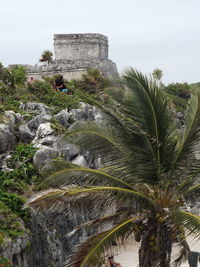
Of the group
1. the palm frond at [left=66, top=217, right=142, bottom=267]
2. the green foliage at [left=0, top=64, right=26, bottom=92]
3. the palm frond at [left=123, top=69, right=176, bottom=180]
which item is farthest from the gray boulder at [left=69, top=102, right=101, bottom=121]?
the palm frond at [left=66, top=217, right=142, bottom=267]

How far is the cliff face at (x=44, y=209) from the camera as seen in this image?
9.09 meters

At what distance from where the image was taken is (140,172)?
7.95 metres

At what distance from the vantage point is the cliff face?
9.09 meters

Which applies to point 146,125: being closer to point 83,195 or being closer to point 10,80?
point 83,195

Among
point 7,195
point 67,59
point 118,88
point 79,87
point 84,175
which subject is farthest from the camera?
point 67,59

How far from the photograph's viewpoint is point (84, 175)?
25.9 feet

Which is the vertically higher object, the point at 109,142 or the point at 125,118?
the point at 125,118

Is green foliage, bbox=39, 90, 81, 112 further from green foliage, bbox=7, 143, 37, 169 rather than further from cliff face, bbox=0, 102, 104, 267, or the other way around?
green foliage, bbox=7, 143, 37, 169

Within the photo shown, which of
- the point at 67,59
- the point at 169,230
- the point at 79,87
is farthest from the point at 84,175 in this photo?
the point at 67,59

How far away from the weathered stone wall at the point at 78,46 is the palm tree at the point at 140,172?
84.6 ft

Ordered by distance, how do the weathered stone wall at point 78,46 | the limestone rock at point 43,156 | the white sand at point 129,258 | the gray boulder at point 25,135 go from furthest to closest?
1. the weathered stone wall at point 78,46
2. the gray boulder at point 25,135
3. the white sand at point 129,258
4. the limestone rock at point 43,156

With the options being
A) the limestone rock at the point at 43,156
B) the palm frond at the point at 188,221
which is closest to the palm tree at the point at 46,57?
the limestone rock at the point at 43,156

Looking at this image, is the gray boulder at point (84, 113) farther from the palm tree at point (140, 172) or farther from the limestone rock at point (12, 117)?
the palm tree at point (140, 172)

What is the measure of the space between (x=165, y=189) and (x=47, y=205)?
231 centimetres
